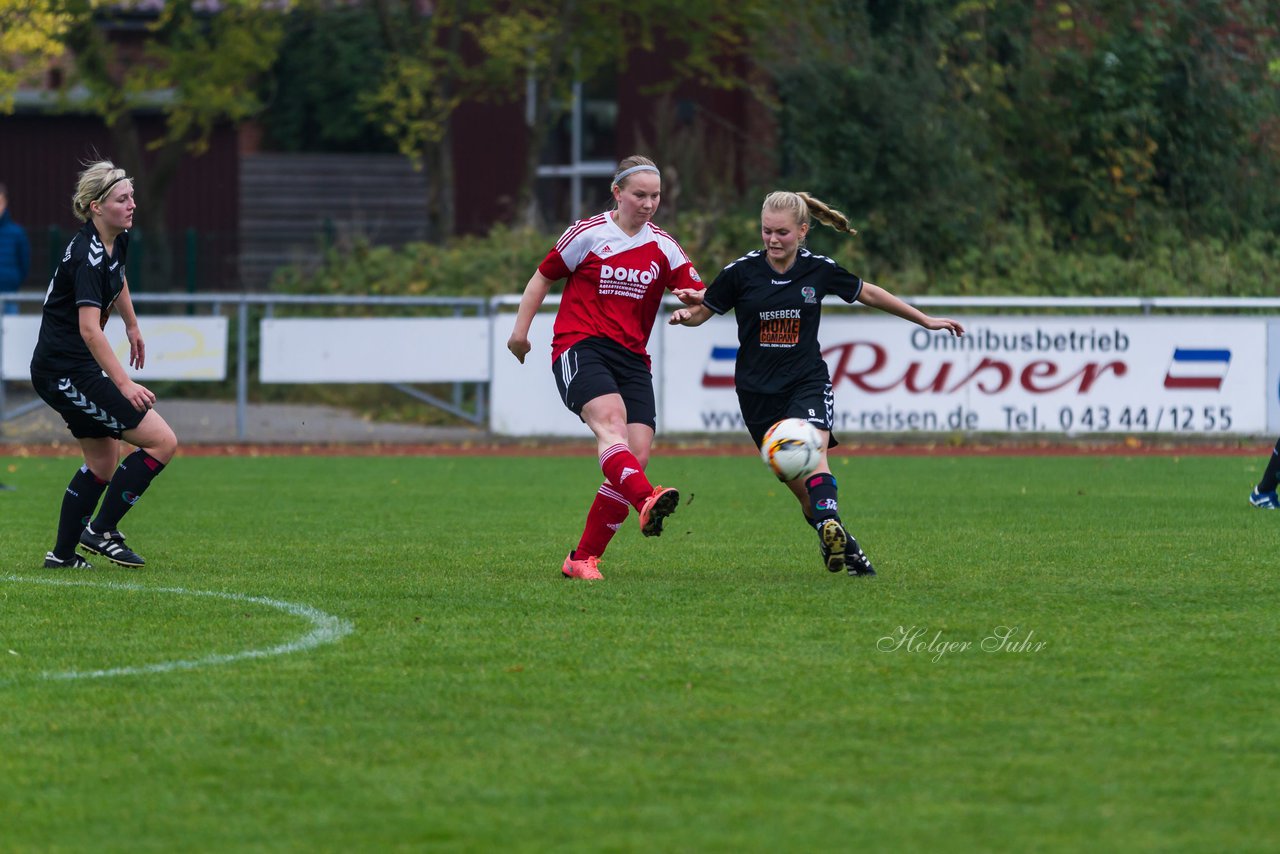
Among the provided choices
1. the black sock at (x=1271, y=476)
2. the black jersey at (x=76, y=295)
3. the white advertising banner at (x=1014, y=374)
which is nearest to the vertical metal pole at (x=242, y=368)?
the white advertising banner at (x=1014, y=374)

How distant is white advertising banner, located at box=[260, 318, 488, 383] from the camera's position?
17.9 metres

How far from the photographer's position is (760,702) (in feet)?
17.9

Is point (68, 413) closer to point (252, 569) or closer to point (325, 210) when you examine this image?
point (252, 569)

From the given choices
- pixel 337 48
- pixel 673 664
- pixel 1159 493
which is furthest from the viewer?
pixel 337 48

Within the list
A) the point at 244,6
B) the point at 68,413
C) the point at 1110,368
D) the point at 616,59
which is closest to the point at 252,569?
the point at 68,413

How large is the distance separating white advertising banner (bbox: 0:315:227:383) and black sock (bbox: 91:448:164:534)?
9328 millimetres

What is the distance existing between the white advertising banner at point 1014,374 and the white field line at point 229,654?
1008 cm

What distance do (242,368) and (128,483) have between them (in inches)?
394

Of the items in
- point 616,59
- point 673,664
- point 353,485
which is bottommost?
point 353,485

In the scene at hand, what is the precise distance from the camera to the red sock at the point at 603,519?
805cm

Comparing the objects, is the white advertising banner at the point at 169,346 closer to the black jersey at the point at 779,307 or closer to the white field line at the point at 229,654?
the white field line at the point at 229,654

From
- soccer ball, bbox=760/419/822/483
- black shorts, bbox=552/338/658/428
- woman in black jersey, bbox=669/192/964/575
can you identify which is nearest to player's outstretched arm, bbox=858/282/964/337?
woman in black jersey, bbox=669/192/964/575

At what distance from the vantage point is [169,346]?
17.8 meters

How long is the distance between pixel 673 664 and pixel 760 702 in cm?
64
